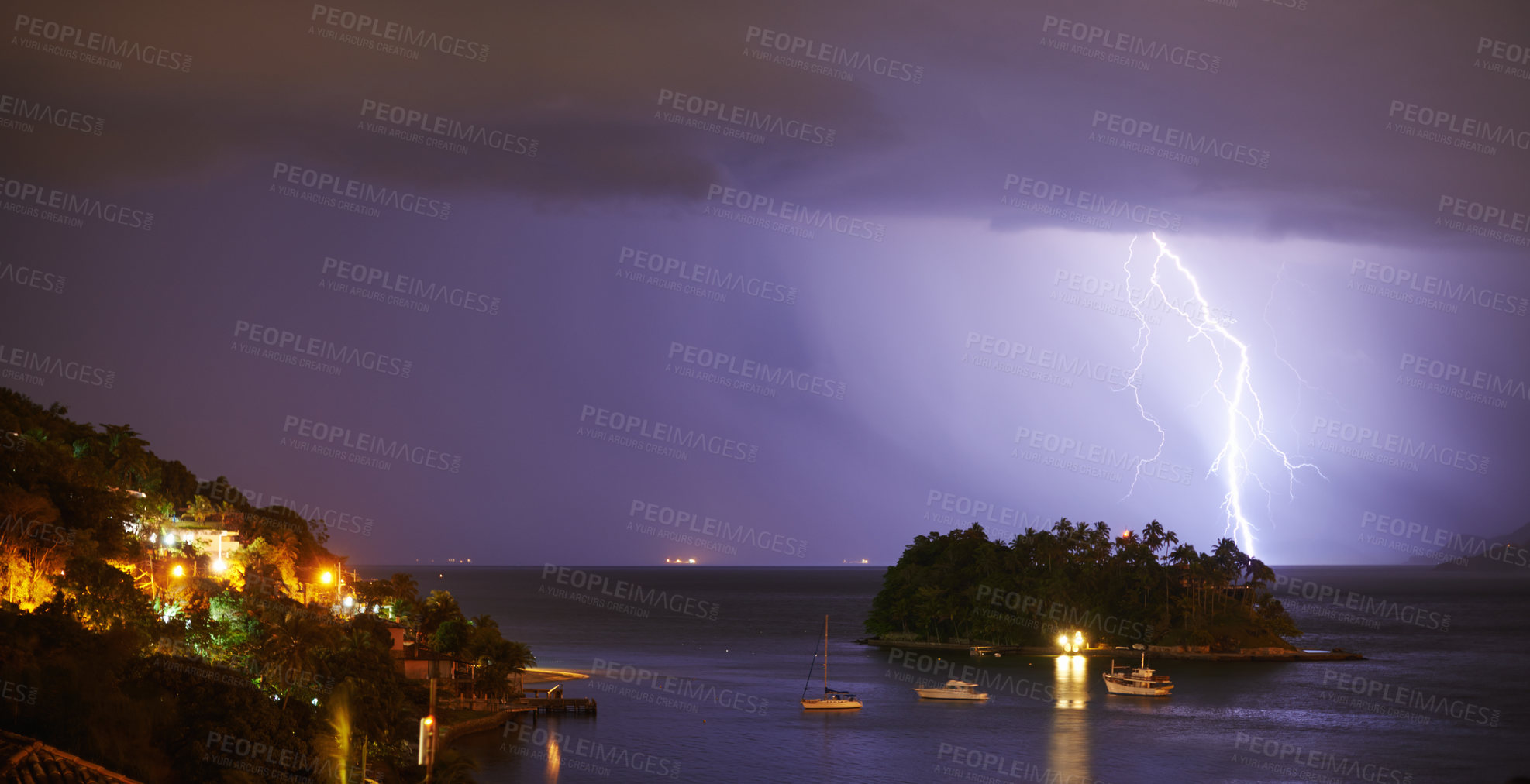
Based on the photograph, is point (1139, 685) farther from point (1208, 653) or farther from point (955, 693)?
point (1208, 653)

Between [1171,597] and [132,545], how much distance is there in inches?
3838

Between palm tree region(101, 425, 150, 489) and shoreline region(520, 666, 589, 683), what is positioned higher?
palm tree region(101, 425, 150, 489)

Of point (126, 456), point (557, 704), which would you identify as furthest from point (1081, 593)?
point (126, 456)

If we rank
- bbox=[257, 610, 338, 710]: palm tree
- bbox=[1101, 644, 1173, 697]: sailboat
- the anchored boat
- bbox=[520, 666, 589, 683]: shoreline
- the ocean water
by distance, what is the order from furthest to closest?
bbox=[1101, 644, 1173, 697]: sailboat < bbox=[520, 666, 589, 683]: shoreline < the anchored boat < the ocean water < bbox=[257, 610, 338, 710]: palm tree

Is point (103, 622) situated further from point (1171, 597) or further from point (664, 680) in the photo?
point (1171, 597)

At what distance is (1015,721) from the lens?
74.0 m

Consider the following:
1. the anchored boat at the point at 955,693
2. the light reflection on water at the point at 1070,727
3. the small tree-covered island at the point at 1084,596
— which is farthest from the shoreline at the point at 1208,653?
the anchored boat at the point at 955,693

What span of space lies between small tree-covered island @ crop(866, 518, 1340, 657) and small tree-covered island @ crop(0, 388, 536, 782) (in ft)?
218

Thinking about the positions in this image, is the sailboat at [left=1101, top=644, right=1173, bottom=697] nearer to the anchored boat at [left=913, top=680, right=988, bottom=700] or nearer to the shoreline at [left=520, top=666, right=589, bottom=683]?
the anchored boat at [left=913, top=680, right=988, bottom=700]

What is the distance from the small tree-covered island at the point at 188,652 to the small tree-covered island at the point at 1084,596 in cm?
6652

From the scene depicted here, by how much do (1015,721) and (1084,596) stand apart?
1887 inches

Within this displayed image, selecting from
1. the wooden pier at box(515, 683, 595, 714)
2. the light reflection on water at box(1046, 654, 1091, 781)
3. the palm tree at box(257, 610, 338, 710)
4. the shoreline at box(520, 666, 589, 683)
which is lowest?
the shoreline at box(520, 666, 589, 683)

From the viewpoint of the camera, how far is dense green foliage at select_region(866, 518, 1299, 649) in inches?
4483

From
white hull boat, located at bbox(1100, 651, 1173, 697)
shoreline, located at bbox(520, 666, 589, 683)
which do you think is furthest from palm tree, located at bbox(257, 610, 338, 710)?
white hull boat, located at bbox(1100, 651, 1173, 697)
